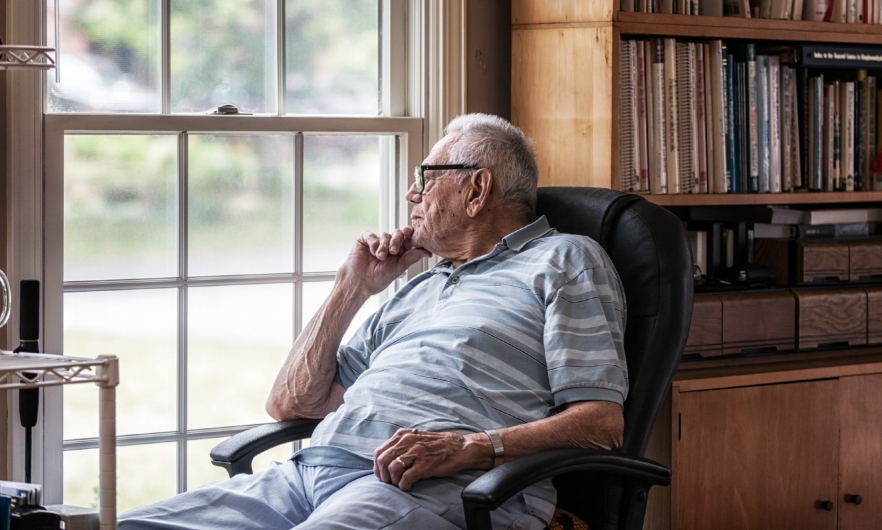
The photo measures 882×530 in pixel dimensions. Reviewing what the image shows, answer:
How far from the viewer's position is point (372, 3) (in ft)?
8.57

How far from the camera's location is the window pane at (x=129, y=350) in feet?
7.83

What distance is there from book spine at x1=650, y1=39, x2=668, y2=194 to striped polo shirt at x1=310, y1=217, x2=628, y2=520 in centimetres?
63

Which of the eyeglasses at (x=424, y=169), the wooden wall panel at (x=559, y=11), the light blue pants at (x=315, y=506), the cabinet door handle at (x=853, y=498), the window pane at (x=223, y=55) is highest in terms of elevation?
the wooden wall panel at (x=559, y=11)

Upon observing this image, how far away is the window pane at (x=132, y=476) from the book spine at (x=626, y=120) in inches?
53.3

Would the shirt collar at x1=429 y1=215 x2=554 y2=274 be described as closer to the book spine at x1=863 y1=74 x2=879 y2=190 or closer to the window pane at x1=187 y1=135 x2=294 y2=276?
the window pane at x1=187 y1=135 x2=294 y2=276

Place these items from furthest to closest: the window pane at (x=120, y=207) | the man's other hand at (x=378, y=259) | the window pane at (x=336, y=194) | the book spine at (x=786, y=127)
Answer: the book spine at (x=786, y=127)
the window pane at (x=336, y=194)
the window pane at (x=120, y=207)
the man's other hand at (x=378, y=259)

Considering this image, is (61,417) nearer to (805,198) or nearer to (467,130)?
(467,130)

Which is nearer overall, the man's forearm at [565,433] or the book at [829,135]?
the man's forearm at [565,433]

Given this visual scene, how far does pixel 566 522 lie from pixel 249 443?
0.64m

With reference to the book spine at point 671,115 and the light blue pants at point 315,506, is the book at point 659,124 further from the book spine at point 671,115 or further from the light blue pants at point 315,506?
the light blue pants at point 315,506

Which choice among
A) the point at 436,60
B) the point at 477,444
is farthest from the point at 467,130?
the point at 477,444

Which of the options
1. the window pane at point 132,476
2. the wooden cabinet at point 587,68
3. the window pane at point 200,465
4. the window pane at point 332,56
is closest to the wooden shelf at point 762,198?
the wooden cabinet at point 587,68

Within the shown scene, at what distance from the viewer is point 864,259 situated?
273 centimetres

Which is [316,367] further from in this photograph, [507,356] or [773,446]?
[773,446]
